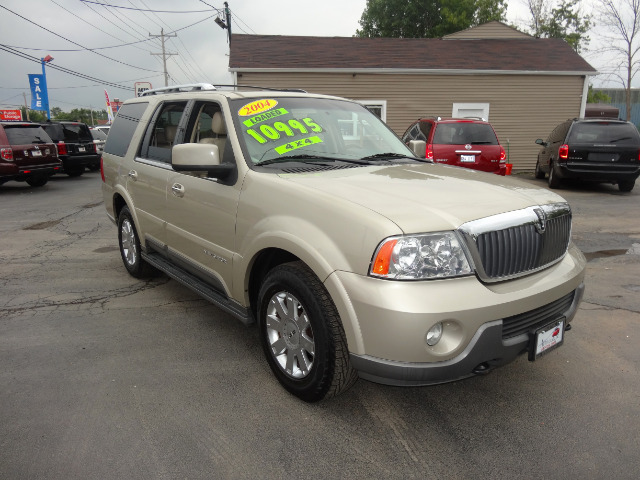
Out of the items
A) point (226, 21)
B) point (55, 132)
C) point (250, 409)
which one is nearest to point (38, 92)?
point (226, 21)

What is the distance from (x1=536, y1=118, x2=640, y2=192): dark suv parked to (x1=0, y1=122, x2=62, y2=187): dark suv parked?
12.7 m

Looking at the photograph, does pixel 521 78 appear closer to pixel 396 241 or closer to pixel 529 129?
pixel 529 129

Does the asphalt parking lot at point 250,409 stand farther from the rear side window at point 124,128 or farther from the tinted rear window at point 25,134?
the tinted rear window at point 25,134

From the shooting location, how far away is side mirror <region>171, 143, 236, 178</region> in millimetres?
3094

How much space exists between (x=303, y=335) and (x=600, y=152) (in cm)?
1029

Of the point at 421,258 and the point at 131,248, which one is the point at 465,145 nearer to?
the point at 131,248

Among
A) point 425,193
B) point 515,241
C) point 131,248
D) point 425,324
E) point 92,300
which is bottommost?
point 92,300

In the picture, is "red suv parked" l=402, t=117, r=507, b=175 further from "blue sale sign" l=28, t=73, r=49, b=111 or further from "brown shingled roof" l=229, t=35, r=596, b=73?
"blue sale sign" l=28, t=73, r=49, b=111

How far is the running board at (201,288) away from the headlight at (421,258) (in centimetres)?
125

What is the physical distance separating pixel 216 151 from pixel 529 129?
1658 cm

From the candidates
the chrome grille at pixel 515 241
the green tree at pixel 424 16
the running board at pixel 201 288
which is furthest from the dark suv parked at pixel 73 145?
the green tree at pixel 424 16

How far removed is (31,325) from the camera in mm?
4094

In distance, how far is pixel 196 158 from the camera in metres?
3.10

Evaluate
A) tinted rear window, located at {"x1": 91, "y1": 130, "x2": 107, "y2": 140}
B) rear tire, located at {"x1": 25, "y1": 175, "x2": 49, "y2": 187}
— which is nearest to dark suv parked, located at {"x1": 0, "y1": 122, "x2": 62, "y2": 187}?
rear tire, located at {"x1": 25, "y1": 175, "x2": 49, "y2": 187}
